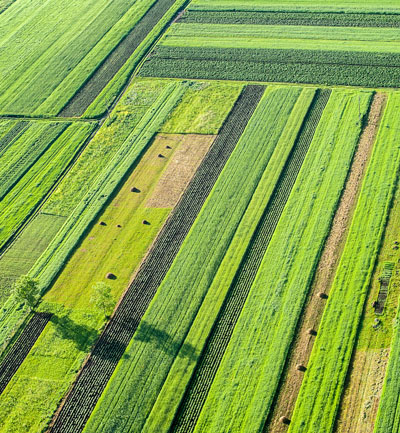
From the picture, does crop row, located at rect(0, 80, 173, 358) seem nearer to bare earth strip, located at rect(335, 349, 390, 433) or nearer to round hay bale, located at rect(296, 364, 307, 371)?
round hay bale, located at rect(296, 364, 307, 371)

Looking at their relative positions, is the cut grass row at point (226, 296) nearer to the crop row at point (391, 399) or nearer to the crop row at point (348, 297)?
the crop row at point (348, 297)

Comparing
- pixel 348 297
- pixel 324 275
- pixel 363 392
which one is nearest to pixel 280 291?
pixel 324 275

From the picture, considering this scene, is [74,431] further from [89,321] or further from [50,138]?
[50,138]

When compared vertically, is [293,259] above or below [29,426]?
above

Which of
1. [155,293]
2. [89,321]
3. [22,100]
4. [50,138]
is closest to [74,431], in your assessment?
[89,321]

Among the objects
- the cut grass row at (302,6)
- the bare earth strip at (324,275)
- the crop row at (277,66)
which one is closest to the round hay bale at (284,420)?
the bare earth strip at (324,275)

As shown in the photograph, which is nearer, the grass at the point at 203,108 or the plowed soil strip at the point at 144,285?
the plowed soil strip at the point at 144,285

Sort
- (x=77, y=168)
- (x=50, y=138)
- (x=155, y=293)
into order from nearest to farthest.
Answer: (x=155, y=293), (x=77, y=168), (x=50, y=138)
